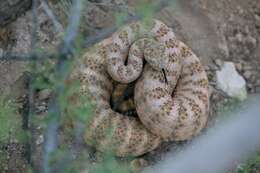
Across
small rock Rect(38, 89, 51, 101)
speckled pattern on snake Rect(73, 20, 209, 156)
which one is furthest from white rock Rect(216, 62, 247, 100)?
small rock Rect(38, 89, 51, 101)

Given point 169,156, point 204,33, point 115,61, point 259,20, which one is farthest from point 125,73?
point 259,20

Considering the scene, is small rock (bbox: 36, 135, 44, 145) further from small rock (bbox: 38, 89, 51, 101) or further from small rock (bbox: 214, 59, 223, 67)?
small rock (bbox: 214, 59, 223, 67)

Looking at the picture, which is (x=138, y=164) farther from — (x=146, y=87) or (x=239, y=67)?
(x=239, y=67)

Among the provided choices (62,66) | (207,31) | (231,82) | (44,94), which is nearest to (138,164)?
(44,94)

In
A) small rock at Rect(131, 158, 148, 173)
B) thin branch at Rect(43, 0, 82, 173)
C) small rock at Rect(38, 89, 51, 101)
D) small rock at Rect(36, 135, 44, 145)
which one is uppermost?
thin branch at Rect(43, 0, 82, 173)

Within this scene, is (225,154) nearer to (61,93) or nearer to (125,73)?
(125,73)

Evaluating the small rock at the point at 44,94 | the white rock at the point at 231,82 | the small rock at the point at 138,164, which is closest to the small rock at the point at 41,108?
the small rock at the point at 44,94

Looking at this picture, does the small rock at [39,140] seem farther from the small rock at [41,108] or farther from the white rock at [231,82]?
the white rock at [231,82]
